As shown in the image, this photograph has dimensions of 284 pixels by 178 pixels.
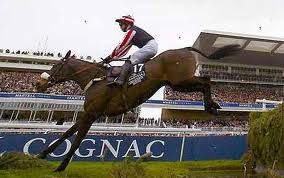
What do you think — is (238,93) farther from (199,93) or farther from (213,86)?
(199,93)

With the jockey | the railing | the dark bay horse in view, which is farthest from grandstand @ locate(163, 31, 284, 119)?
the dark bay horse

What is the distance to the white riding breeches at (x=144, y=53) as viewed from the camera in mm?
7047

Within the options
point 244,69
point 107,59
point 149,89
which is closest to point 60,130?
point 107,59

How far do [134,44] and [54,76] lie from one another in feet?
5.38

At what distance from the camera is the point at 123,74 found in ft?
22.3

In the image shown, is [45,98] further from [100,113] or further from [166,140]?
[100,113]

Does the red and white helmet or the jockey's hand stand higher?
the red and white helmet

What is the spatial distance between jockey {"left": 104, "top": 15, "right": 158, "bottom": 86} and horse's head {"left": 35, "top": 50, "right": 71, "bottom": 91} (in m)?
0.97

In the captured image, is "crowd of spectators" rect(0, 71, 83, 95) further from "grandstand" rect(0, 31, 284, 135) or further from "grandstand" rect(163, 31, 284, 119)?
"grandstand" rect(163, 31, 284, 119)

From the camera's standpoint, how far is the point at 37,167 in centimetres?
736

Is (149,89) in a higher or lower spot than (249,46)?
lower

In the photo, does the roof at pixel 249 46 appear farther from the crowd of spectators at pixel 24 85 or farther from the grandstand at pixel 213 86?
the crowd of spectators at pixel 24 85

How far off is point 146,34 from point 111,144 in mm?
8856

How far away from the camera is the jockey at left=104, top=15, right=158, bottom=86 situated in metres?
6.96
